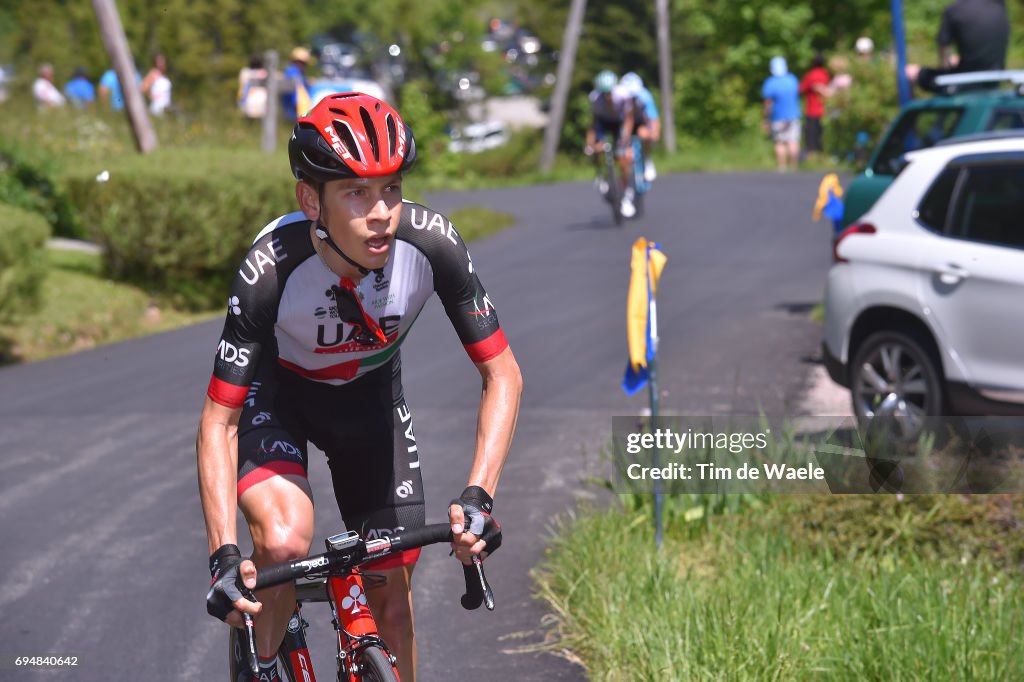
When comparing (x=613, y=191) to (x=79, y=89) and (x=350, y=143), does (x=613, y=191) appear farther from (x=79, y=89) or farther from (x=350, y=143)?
(x=350, y=143)

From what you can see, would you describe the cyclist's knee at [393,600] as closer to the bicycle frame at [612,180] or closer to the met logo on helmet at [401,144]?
the met logo on helmet at [401,144]

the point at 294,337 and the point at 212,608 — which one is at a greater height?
the point at 294,337

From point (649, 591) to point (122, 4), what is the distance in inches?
1802

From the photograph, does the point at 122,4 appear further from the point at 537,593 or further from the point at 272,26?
the point at 537,593

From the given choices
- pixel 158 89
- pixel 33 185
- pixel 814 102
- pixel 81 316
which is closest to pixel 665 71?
pixel 814 102

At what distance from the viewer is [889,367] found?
847 centimetres

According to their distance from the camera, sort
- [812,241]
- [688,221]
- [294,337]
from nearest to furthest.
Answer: [294,337] < [812,241] < [688,221]

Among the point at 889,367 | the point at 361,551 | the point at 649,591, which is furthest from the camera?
the point at 889,367

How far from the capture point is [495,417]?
3.99m

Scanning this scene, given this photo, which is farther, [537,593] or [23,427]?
[23,427]

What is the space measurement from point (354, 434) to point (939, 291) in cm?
488

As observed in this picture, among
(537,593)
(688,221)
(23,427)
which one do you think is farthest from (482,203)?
(537,593)

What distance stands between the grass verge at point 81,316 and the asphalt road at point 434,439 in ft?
2.16

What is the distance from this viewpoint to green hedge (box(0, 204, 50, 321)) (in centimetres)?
1245
